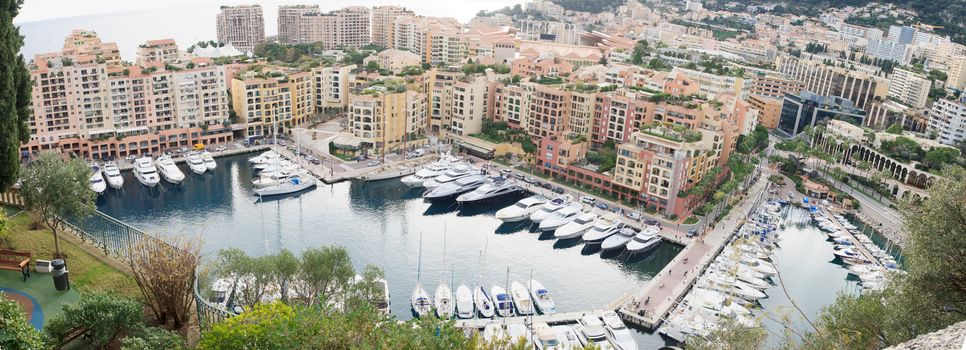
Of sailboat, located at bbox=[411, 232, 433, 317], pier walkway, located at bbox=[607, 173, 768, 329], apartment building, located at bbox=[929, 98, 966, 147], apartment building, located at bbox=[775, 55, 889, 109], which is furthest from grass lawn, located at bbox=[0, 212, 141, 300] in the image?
apartment building, located at bbox=[775, 55, 889, 109]

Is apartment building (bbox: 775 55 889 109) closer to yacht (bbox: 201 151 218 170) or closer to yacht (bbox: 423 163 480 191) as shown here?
yacht (bbox: 423 163 480 191)

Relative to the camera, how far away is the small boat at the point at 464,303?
2180cm

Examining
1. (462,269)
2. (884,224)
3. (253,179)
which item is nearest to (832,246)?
(884,224)

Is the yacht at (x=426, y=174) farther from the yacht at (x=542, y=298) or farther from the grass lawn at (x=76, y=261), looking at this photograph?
the grass lawn at (x=76, y=261)

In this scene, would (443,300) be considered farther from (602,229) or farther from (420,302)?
(602,229)

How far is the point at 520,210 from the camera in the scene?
101ft

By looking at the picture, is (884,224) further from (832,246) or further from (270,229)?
(270,229)

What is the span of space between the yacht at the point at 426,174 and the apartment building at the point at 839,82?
3445 centimetres

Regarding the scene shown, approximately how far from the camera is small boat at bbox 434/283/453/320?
21688mm

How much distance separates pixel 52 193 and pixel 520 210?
20.1 m

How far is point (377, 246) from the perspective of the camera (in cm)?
2733

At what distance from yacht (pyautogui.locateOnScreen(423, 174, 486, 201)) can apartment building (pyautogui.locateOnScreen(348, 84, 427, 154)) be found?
19.7 feet

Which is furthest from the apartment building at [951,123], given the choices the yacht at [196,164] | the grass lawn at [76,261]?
the grass lawn at [76,261]

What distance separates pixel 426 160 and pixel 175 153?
14.1 meters
